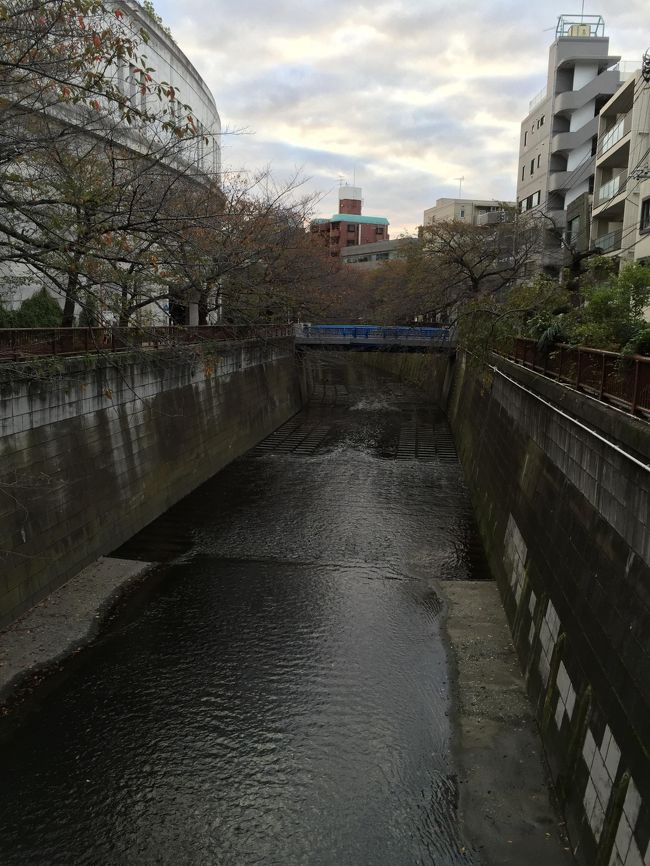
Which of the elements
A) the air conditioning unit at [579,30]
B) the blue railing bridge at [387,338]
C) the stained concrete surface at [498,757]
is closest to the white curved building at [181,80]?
the blue railing bridge at [387,338]

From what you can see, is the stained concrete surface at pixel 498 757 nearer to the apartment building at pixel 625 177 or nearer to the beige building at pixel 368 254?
the apartment building at pixel 625 177

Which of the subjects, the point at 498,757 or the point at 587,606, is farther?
the point at 498,757

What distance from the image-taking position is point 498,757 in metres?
8.09

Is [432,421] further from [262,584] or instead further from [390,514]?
[262,584]

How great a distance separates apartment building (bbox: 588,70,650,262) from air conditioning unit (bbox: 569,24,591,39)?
48.2 ft

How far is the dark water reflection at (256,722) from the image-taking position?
7.01 metres

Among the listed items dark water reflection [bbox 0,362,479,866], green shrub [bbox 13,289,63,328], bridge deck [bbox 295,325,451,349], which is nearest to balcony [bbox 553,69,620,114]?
bridge deck [bbox 295,325,451,349]

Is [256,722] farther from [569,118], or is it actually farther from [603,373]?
[569,118]

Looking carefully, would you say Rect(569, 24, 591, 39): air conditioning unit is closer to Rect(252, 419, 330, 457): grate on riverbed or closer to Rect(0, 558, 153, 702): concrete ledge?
Rect(252, 419, 330, 457): grate on riverbed

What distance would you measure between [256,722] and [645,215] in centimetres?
2183

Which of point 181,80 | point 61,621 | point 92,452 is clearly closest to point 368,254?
point 181,80

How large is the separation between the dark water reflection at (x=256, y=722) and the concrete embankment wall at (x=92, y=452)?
174 centimetres

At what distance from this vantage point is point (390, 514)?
61.0 feet

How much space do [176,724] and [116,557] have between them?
273 inches
